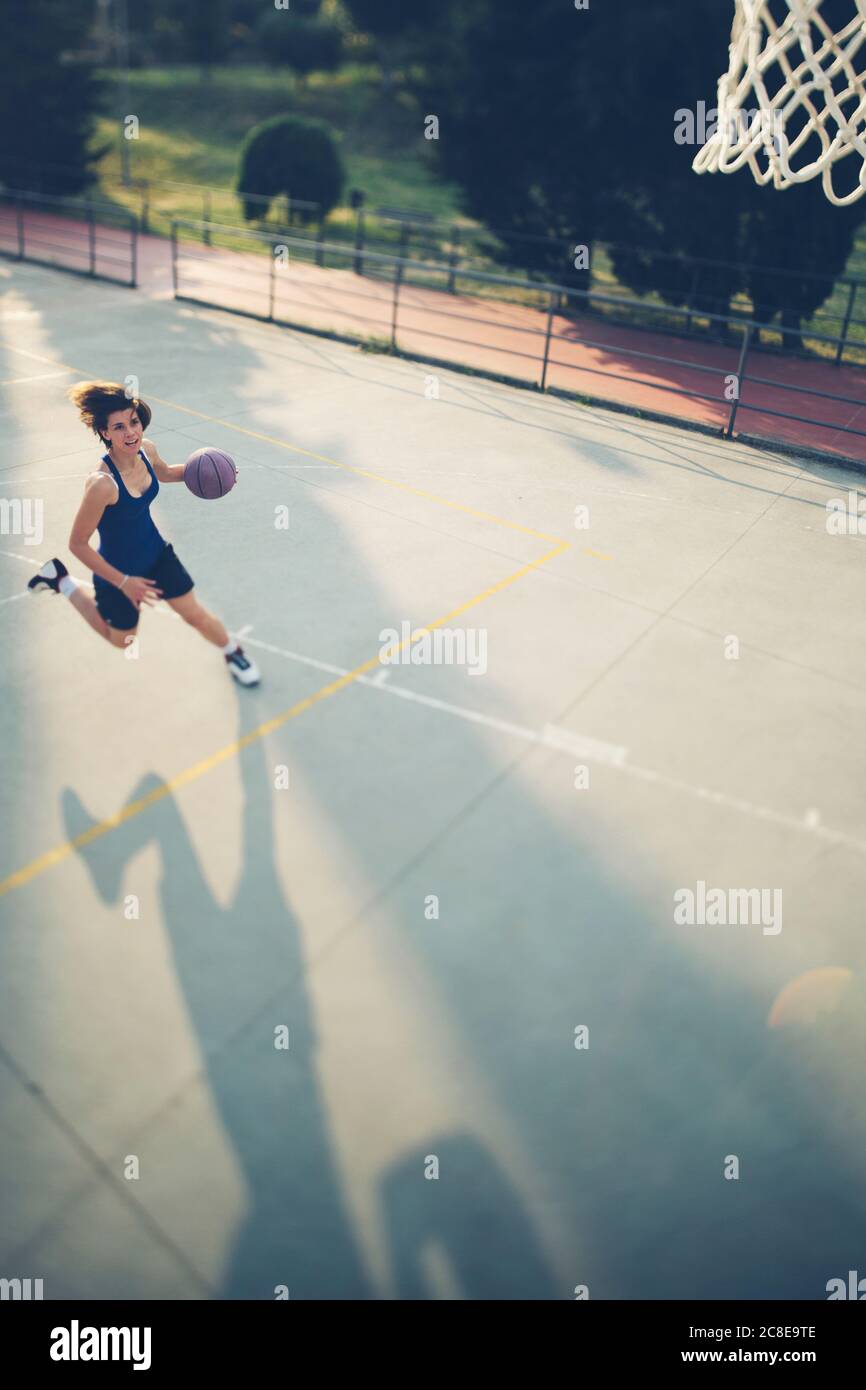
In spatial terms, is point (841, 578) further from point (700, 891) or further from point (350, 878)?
point (350, 878)

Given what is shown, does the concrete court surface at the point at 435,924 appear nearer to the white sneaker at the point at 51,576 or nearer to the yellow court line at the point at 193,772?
the yellow court line at the point at 193,772

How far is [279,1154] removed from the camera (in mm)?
4008

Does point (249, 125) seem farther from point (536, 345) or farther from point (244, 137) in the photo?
point (536, 345)

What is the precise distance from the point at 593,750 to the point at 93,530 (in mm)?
3313

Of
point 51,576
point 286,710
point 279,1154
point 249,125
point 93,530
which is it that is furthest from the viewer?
point 249,125

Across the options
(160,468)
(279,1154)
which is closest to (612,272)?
(160,468)

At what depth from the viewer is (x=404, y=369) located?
49.3 feet

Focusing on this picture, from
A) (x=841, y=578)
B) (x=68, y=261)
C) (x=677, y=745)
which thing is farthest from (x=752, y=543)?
(x=68, y=261)

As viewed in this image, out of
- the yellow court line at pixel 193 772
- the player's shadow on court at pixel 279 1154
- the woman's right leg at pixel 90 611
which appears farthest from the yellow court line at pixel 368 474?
the player's shadow on court at pixel 279 1154

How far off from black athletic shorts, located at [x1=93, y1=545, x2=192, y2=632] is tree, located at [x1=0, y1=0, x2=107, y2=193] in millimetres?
24589

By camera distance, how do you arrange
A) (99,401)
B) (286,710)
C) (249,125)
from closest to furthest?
1. (99,401)
2. (286,710)
3. (249,125)

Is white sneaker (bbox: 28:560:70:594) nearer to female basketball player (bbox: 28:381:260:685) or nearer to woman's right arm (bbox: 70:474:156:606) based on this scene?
female basketball player (bbox: 28:381:260:685)

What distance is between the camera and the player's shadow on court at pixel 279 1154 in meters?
3.68

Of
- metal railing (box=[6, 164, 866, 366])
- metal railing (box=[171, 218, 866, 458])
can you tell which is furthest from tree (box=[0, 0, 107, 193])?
metal railing (box=[171, 218, 866, 458])
